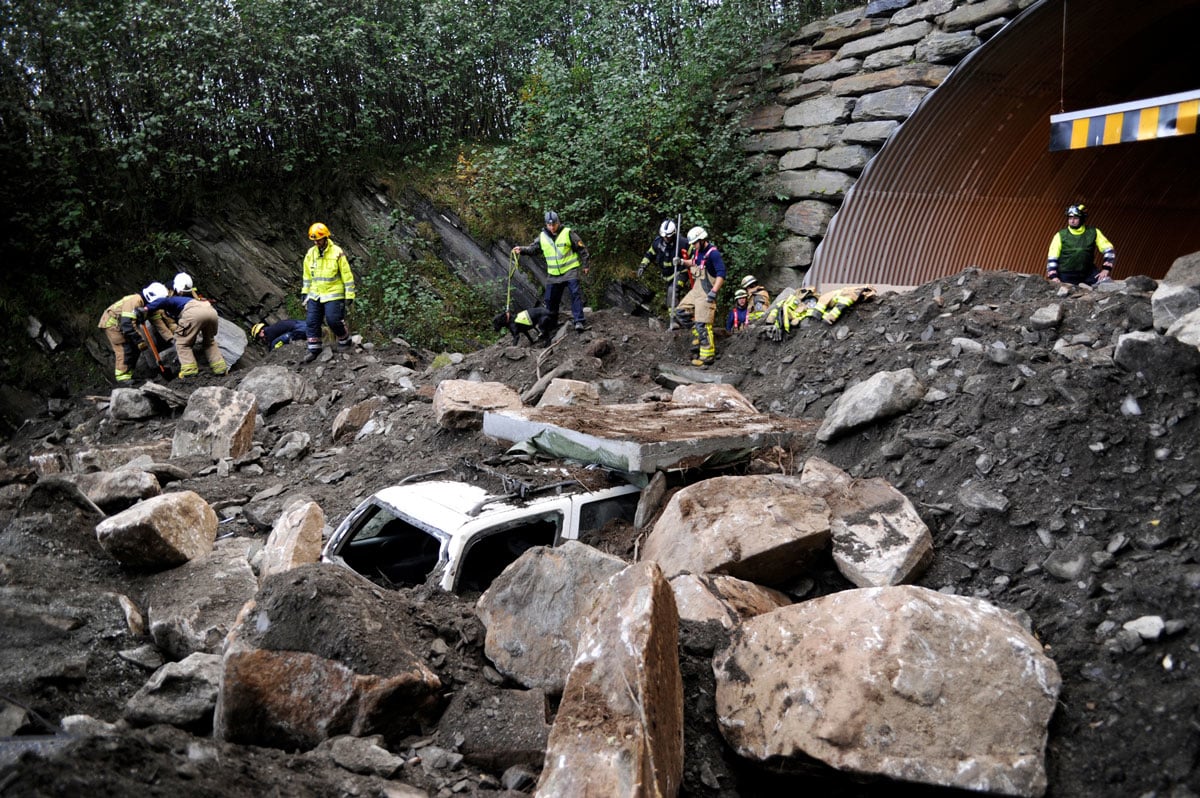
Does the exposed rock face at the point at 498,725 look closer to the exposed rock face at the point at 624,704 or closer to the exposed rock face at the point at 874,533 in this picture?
the exposed rock face at the point at 624,704

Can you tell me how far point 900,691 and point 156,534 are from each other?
14.4 ft

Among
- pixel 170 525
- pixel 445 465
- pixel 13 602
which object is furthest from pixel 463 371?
pixel 13 602

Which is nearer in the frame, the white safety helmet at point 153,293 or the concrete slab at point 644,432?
the concrete slab at point 644,432

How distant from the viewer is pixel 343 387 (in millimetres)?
10695

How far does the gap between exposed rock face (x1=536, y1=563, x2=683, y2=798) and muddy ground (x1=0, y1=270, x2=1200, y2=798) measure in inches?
14.3

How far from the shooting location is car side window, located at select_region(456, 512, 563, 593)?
476 cm

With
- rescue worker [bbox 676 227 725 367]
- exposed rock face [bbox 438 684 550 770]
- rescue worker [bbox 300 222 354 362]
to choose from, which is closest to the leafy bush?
rescue worker [bbox 300 222 354 362]

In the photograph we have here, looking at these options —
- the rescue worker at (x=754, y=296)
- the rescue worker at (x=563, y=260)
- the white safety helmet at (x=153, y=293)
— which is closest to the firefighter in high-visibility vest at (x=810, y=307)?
the rescue worker at (x=754, y=296)

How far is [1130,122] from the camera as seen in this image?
6828 mm

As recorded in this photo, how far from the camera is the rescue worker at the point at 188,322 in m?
11.9

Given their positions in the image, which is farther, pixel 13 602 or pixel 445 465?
pixel 445 465

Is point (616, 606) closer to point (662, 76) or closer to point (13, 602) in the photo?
point (13, 602)

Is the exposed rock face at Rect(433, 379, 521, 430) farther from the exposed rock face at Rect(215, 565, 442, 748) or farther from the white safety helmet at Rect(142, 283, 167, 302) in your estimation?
the white safety helmet at Rect(142, 283, 167, 302)

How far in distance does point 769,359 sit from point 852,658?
232 inches
